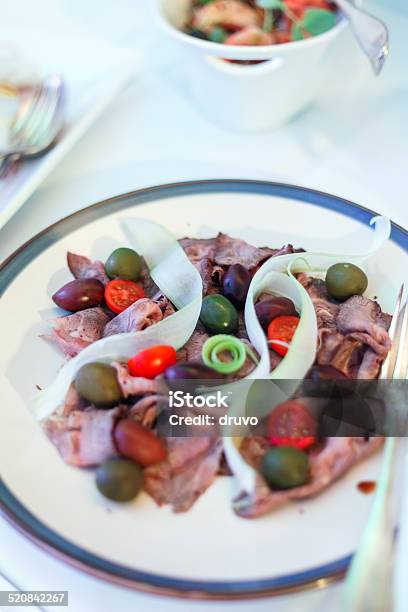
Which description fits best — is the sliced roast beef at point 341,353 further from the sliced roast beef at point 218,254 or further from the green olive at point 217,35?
the green olive at point 217,35

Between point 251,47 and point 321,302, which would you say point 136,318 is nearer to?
point 321,302

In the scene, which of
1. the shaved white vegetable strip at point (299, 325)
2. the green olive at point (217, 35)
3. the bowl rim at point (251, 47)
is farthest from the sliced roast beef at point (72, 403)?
the green olive at point (217, 35)

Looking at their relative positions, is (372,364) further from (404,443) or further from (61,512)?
(61,512)

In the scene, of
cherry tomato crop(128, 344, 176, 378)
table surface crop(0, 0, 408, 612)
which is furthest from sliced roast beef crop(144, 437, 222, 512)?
table surface crop(0, 0, 408, 612)

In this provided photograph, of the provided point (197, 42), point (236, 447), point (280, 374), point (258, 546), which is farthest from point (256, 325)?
point (197, 42)

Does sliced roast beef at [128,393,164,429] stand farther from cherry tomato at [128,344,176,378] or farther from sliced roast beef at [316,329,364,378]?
sliced roast beef at [316,329,364,378]

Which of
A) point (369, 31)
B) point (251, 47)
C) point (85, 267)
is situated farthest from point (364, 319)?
point (369, 31)

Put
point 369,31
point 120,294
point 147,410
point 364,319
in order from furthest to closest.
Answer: point 369,31, point 120,294, point 364,319, point 147,410
